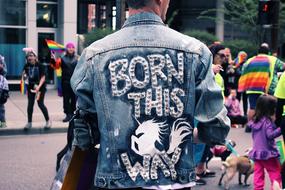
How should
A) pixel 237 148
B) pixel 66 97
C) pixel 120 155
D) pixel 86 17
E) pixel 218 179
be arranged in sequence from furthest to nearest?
1. pixel 86 17
2. pixel 66 97
3. pixel 237 148
4. pixel 218 179
5. pixel 120 155

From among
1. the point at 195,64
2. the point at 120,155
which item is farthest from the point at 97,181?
the point at 195,64

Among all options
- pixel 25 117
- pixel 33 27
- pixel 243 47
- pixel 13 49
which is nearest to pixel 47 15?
pixel 33 27

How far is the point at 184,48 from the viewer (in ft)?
8.32

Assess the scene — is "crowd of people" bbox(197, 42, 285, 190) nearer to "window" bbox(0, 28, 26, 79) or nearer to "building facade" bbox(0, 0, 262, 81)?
"building facade" bbox(0, 0, 262, 81)

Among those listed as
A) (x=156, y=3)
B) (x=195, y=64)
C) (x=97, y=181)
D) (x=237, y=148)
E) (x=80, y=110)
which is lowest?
(x=237, y=148)

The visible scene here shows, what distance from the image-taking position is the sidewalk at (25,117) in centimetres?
1250

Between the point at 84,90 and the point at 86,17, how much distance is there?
2371 cm

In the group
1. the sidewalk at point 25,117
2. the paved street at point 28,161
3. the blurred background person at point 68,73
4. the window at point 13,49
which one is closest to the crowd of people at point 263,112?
the paved street at point 28,161

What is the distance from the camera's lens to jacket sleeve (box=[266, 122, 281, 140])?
6453mm

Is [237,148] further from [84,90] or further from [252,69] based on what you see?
[84,90]

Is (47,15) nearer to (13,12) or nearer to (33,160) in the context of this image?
(13,12)

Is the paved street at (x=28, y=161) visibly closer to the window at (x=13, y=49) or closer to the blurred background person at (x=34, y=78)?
the blurred background person at (x=34, y=78)

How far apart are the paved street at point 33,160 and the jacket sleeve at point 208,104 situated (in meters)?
4.93

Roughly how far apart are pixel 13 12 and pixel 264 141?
57.3ft
